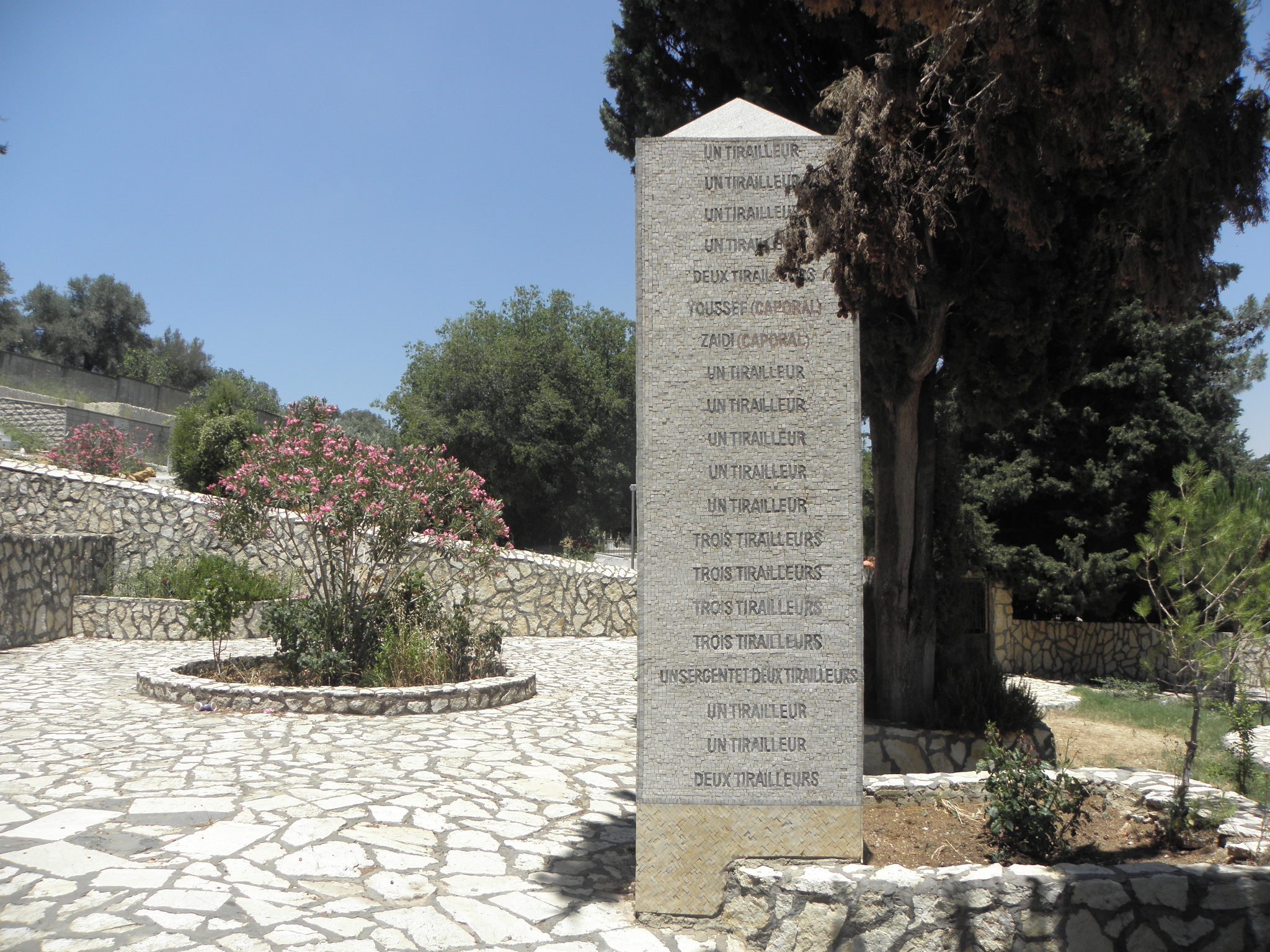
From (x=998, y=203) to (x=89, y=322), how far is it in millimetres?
54810

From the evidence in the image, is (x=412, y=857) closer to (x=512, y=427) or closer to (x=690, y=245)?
(x=690, y=245)

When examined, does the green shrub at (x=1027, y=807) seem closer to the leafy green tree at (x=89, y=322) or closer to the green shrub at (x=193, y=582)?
the green shrub at (x=193, y=582)

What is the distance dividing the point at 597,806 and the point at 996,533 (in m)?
13.5

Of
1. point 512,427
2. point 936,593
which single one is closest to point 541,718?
point 936,593

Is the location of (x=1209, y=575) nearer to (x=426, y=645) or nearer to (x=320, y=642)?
(x=426, y=645)

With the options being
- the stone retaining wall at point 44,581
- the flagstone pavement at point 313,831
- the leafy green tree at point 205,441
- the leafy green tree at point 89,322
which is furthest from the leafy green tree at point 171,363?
the flagstone pavement at point 313,831

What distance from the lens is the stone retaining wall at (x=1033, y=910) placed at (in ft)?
12.6

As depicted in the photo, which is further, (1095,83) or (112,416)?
(112,416)

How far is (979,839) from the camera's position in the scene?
4926 millimetres

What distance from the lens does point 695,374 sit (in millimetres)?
4465

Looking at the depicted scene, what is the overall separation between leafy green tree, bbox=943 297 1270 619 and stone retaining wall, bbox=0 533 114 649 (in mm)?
14902

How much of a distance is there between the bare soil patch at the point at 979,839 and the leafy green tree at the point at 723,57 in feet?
18.5

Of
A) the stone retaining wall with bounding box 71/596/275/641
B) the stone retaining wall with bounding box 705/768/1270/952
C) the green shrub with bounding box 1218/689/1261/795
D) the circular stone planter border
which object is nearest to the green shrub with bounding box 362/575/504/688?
the circular stone planter border

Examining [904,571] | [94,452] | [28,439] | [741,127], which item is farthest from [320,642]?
[28,439]
